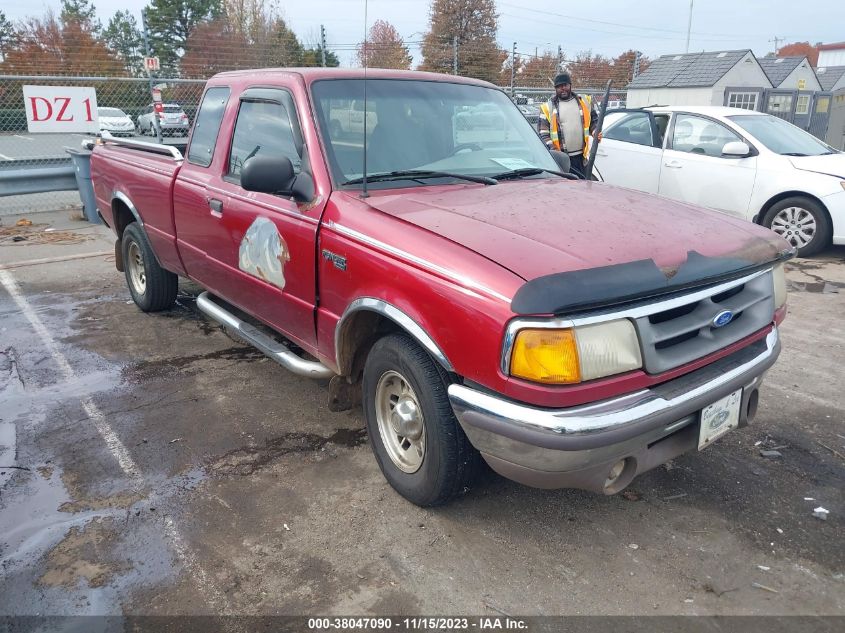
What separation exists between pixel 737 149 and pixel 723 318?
226 inches

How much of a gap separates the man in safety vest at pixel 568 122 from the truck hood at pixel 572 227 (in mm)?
4308

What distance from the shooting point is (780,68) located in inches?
1136

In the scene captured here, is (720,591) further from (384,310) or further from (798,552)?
(384,310)

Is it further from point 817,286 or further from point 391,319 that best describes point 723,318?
point 817,286

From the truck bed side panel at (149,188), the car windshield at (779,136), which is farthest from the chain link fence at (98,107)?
the car windshield at (779,136)

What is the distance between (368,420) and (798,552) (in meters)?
1.95

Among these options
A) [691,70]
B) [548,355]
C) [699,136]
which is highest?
[691,70]

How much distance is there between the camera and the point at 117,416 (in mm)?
3934

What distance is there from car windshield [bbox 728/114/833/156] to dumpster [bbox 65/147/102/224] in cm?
859

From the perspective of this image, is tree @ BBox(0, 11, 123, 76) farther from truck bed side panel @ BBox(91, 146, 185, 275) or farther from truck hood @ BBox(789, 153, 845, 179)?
truck hood @ BBox(789, 153, 845, 179)

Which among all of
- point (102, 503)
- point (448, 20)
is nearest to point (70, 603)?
point (102, 503)

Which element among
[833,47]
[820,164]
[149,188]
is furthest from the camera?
[833,47]

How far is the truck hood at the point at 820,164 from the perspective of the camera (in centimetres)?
732

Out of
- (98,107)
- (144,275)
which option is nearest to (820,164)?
(144,275)
